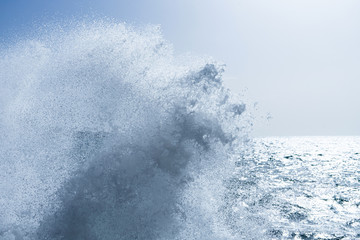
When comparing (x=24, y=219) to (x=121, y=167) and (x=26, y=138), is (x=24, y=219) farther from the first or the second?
(x=26, y=138)

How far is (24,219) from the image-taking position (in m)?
8.22

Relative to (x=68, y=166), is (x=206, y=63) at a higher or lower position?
higher

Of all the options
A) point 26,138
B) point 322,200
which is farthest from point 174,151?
point 322,200

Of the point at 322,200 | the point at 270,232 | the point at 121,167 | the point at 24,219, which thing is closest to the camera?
the point at 24,219

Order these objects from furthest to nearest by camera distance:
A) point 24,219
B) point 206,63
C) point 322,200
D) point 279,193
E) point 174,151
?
point 279,193 < point 322,200 < point 206,63 < point 174,151 < point 24,219

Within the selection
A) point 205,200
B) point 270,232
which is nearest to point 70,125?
point 205,200

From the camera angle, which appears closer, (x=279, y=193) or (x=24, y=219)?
(x=24, y=219)

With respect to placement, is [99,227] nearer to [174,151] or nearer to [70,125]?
[174,151]

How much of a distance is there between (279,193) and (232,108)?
32.6 ft

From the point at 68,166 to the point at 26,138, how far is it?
148 inches

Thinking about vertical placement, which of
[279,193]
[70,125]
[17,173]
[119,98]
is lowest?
[279,193]

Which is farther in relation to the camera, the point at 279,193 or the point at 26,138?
the point at 279,193

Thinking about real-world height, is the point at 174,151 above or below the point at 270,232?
above

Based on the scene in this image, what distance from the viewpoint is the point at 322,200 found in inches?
714
